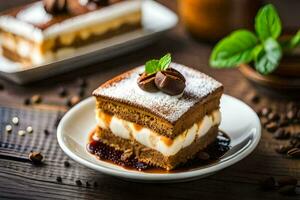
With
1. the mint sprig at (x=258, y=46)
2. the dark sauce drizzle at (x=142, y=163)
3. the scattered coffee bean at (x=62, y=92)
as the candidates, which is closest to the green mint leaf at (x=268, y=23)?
the mint sprig at (x=258, y=46)

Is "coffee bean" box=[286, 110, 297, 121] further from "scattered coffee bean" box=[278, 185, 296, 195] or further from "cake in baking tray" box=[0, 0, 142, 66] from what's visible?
"cake in baking tray" box=[0, 0, 142, 66]

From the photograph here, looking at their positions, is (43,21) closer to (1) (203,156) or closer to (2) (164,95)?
(2) (164,95)

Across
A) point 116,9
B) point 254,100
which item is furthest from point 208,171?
point 116,9

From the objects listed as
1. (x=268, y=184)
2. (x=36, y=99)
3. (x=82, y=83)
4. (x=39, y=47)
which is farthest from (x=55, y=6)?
(x=268, y=184)

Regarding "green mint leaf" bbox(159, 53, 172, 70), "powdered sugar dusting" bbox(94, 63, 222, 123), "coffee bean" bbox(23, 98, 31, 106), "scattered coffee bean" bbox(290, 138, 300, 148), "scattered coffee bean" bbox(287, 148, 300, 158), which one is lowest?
"coffee bean" bbox(23, 98, 31, 106)

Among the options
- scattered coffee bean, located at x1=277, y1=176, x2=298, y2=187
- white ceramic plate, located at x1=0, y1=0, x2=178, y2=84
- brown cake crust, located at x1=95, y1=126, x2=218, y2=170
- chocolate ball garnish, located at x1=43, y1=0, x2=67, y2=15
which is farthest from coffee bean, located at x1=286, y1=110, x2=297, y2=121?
chocolate ball garnish, located at x1=43, y1=0, x2=67, y2=15

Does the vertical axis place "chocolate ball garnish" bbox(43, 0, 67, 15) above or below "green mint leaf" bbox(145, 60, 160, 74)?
below
